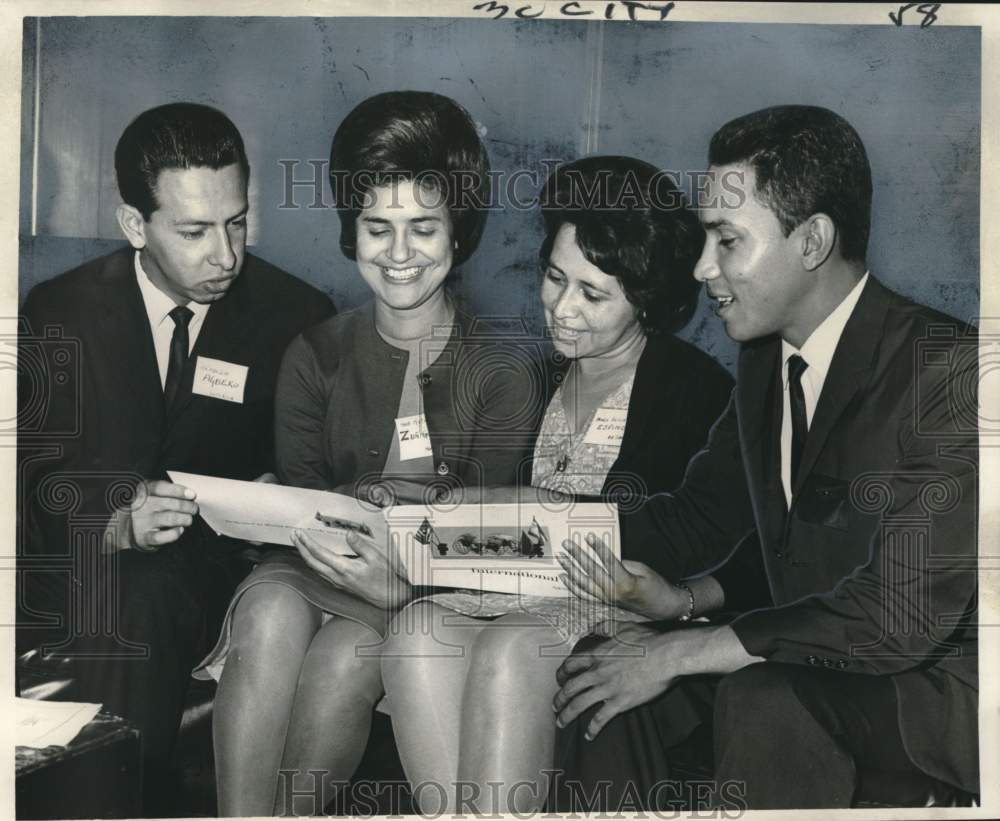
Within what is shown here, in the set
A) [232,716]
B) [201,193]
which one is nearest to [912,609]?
[232,716]

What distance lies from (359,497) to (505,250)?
0.86 meters

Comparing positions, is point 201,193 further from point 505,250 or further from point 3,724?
point 3,724

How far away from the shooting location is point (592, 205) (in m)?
3.38

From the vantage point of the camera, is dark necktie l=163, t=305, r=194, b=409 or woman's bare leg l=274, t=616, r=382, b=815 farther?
dark necktie l=163, t=305, r=194, b=409

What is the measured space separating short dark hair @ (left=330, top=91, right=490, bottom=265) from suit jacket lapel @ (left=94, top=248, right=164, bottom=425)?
2.14ft

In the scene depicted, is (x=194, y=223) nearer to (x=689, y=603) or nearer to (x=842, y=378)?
(x=689, y=603)

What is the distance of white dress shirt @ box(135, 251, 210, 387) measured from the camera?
3.41 meters

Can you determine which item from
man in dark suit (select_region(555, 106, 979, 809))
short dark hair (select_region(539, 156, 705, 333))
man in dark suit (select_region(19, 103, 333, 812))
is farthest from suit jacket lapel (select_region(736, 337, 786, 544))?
man in dark suit (select_region(19, 103, 333, 812))

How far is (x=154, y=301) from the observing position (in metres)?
3.41

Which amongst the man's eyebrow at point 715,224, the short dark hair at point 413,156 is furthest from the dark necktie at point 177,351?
the man's eyebrow at point 715,224

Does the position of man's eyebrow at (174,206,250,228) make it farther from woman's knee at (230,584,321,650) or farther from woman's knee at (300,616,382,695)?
woman's knee at (300,616,382,695)

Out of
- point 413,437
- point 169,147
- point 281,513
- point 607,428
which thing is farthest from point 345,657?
point 169,147

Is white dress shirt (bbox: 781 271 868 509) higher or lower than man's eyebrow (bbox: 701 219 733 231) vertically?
lower

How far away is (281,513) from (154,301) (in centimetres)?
75
